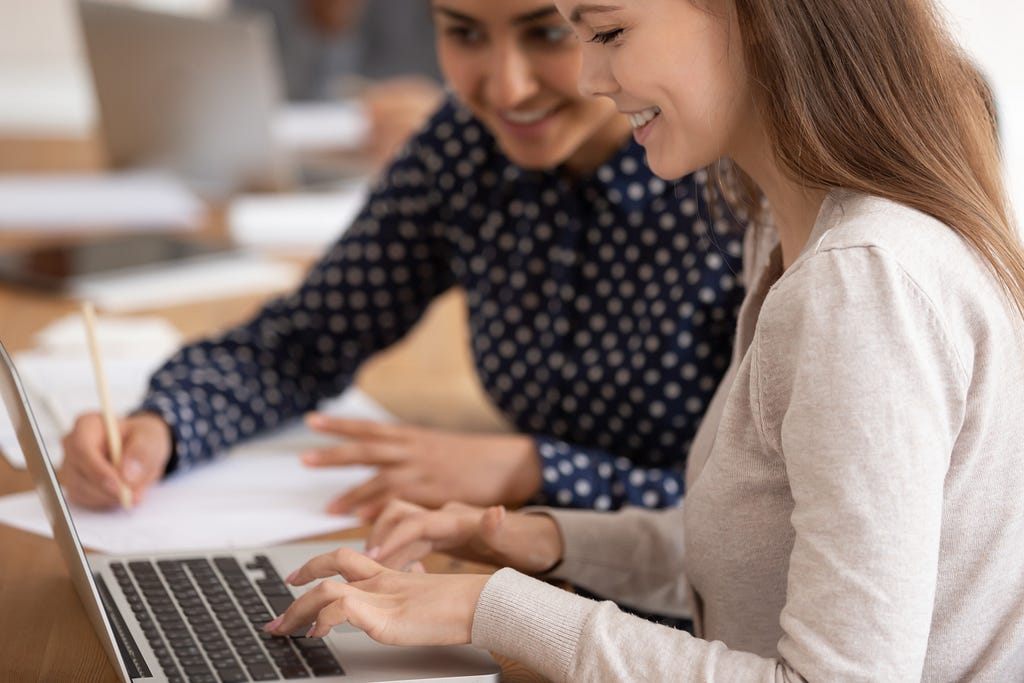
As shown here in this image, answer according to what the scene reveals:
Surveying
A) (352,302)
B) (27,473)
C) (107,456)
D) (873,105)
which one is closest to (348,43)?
(352,302)

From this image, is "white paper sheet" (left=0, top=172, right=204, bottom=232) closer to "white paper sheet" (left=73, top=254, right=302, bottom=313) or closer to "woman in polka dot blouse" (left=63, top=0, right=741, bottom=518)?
"white paper sheet" (left=73, top=254, right=302, bottom=313)

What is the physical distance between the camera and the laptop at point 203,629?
0.79 meters

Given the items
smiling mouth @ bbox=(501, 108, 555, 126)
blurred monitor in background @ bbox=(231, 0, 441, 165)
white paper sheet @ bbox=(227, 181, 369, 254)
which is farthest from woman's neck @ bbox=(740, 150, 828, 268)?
blurred monitor in background @ bbox=(231, 0, 441, 165)

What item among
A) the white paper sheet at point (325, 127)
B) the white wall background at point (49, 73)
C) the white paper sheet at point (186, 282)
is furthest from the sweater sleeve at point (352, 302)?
the white wall background at point (49, 73)

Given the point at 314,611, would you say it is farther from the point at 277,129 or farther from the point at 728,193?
the point at 277,129

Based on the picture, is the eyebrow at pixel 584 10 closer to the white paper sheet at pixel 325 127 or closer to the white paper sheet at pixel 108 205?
the white paper sheet at pixel 108 205

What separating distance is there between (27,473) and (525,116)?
569 millimetres

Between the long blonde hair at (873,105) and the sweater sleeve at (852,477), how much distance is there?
86 mm

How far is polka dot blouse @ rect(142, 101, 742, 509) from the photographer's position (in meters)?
1.26

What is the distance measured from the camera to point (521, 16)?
1174mm

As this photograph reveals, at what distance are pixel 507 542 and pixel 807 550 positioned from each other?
1.15 ft

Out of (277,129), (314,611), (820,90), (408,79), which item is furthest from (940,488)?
(408,79)

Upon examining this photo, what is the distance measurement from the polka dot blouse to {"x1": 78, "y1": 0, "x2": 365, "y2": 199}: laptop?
2.75ft

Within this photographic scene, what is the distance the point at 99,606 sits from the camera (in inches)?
29.8
